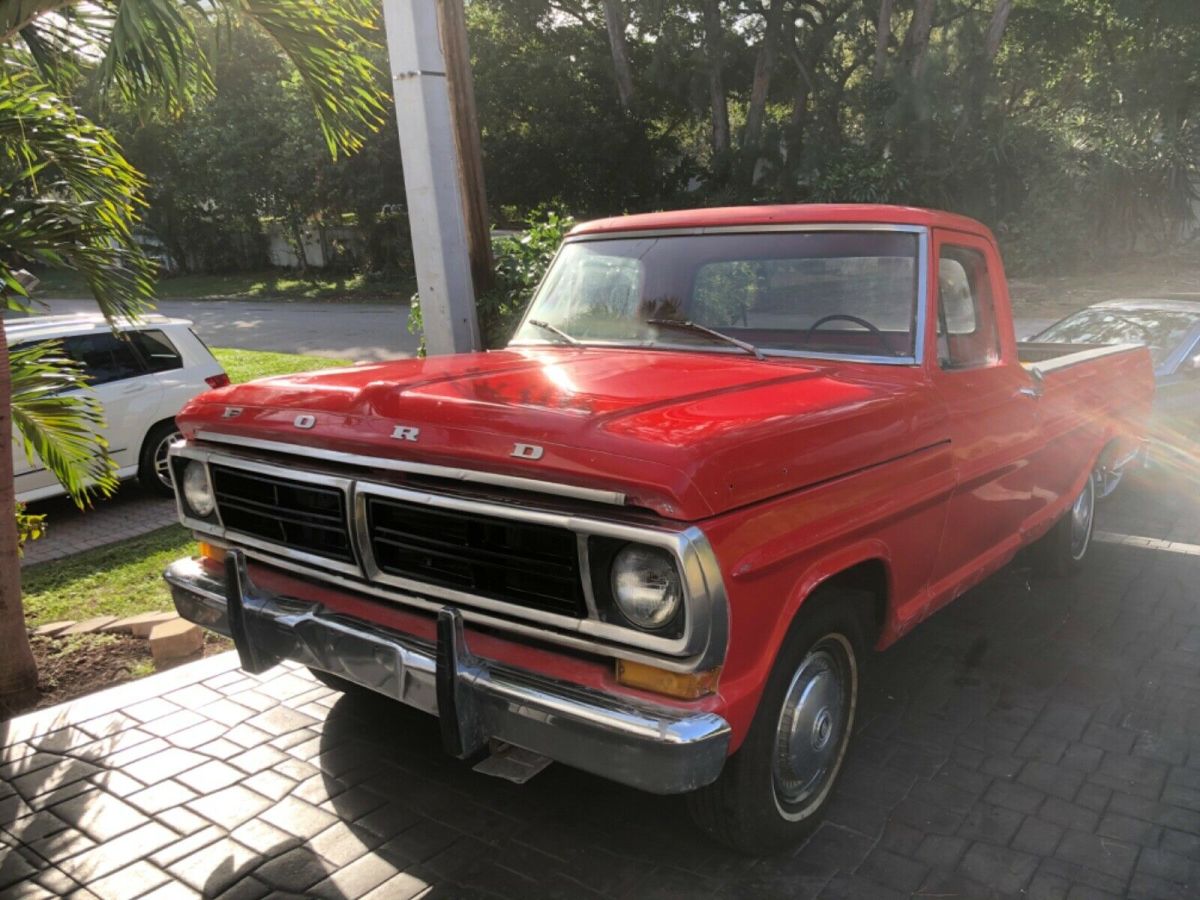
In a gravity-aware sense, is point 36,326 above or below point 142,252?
below

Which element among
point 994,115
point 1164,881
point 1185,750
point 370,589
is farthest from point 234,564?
point 994,115

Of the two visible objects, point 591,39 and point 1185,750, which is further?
point 591,39

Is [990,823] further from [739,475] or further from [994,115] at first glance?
[994,115]

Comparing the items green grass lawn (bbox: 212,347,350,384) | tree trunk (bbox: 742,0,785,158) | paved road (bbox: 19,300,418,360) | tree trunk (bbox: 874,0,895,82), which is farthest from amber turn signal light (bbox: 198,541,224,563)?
tree trunk (bbox: 742,0,785,158)

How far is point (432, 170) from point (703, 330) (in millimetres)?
2986

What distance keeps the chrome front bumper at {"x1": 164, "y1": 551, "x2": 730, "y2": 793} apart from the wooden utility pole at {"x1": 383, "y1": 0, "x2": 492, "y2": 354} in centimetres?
321

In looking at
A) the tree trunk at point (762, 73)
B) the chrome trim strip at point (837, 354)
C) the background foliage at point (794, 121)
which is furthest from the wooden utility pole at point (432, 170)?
the tree trunk at point (762, 73)

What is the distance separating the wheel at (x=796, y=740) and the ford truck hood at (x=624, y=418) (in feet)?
1.69

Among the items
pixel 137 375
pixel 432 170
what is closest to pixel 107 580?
pixel 137 375

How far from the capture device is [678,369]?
3.59m

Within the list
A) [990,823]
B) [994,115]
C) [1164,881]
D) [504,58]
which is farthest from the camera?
[504,58]

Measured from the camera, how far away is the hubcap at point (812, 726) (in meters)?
3.04

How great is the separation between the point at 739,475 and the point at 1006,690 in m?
2.48

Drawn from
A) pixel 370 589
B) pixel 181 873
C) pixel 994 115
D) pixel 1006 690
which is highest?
pixel 994 115
